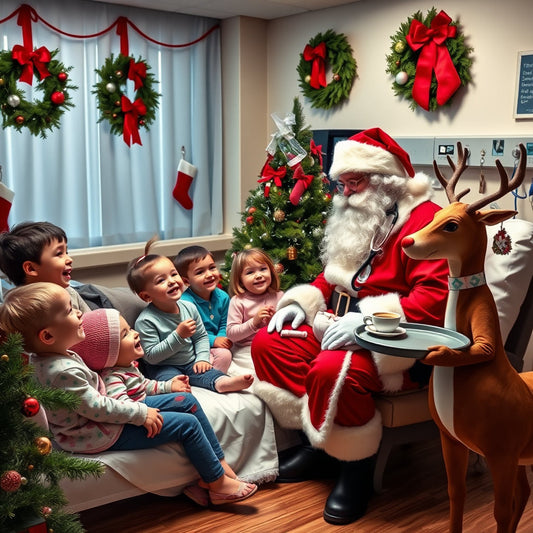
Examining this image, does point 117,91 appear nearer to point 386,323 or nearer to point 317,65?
point 317,65

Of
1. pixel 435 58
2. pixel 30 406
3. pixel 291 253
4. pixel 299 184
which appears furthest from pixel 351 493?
pixel 435 58

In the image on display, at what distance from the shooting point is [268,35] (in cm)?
463

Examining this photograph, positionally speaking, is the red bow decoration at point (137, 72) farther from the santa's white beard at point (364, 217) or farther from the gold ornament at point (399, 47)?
the santa's white beard at point (364, 217)

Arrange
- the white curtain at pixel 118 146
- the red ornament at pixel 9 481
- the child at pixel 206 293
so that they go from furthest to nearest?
the white curtain at pixel 118 146 → the child at pixel 206 293 → the red ornament at pixel 9 481

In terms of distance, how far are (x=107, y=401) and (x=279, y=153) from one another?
171 centimetres

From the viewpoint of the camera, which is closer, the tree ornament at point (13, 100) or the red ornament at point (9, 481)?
the red ornament at point (9, 481)

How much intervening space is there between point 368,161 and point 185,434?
4.33 feet

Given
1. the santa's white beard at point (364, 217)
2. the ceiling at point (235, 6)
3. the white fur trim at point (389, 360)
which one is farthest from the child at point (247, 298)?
the ceiling at point (235, 6)

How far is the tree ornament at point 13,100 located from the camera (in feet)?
11.8

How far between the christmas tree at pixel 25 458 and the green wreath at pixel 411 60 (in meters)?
2.69

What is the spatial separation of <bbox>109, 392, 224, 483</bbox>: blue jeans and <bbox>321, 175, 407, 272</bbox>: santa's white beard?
0.90m

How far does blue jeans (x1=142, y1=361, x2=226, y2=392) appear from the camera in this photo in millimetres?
2675

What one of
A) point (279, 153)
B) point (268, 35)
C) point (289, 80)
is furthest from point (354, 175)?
point (268, 35)

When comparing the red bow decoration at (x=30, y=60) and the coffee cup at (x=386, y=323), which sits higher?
the red bow decoration at (x=30, y=60)
